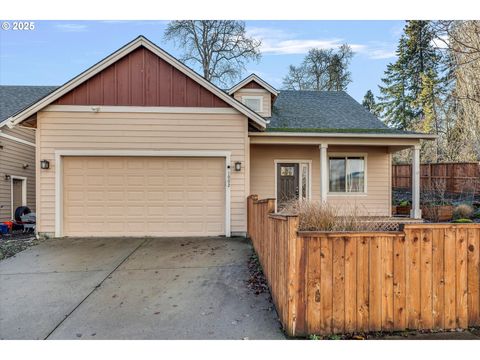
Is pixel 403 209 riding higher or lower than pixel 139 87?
lower

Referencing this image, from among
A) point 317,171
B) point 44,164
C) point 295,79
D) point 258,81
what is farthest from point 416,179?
Result: point 295,79

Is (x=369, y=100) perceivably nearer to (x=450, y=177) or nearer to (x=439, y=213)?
(x=450, y=177)

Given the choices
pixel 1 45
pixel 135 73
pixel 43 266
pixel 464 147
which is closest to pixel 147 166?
pixel 135 73

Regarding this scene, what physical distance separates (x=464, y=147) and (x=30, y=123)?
21.0m

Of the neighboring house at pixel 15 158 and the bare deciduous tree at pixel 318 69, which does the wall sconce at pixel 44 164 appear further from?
the bare deciduous tree at pixel 318 69

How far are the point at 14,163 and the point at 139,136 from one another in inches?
271

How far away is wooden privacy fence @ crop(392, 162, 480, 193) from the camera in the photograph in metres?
13.1

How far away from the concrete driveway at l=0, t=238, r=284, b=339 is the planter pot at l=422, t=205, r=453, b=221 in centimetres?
756

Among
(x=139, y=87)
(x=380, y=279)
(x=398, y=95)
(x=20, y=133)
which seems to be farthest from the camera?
(x=398, y=95)

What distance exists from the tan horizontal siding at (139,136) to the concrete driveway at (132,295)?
156 cm

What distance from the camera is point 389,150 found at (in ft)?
33.6

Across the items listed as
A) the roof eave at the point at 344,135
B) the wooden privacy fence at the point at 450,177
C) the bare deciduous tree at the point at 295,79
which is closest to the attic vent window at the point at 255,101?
the roof eave at the point at 344,135

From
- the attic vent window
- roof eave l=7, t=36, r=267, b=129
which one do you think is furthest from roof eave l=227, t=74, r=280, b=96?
roof eave l=7, t=36, r=267, b=129

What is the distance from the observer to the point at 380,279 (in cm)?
310
